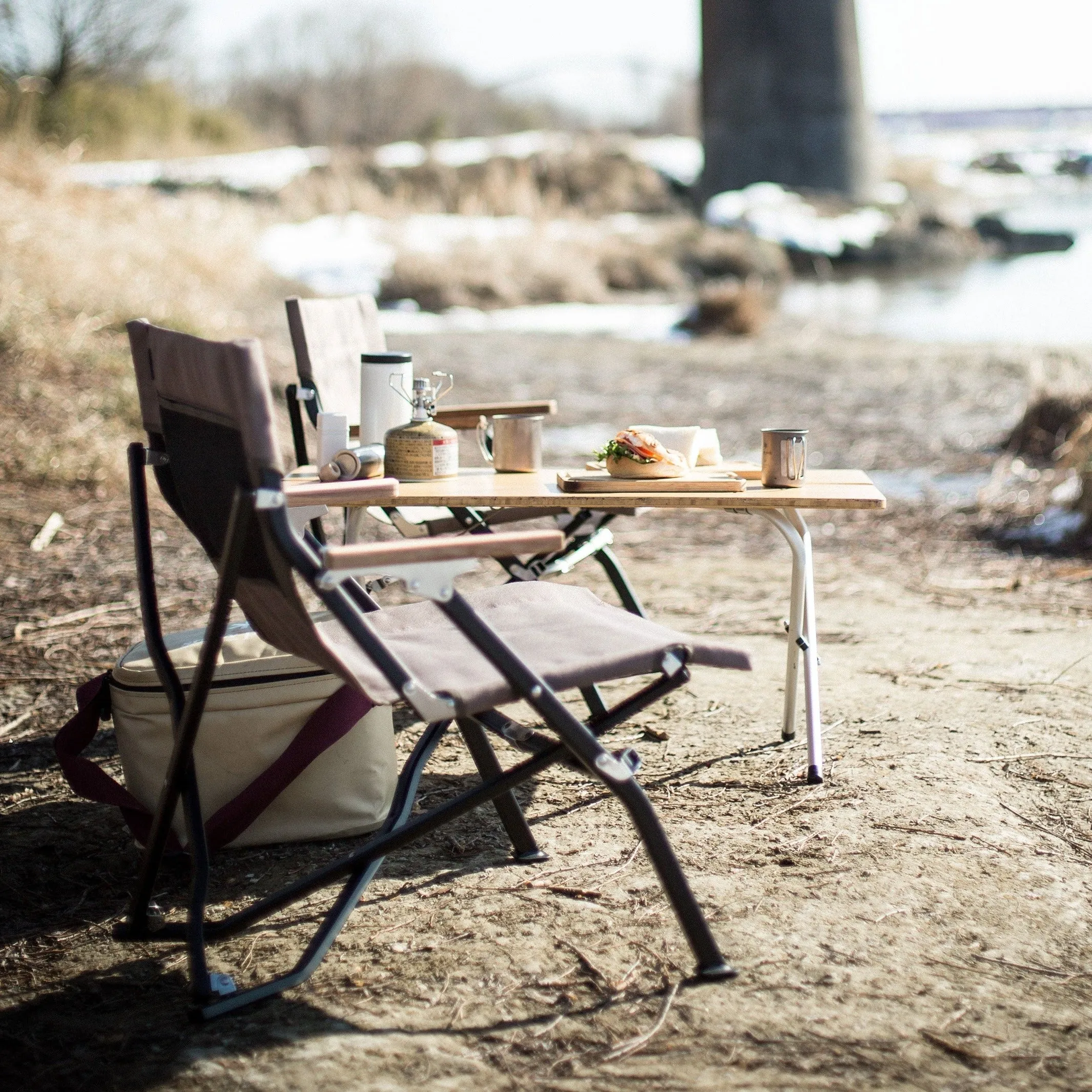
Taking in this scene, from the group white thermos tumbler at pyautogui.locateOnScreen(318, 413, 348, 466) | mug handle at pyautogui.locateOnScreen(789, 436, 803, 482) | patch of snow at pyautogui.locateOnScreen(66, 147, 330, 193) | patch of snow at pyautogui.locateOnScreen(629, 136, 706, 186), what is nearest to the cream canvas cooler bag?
white thermos tumbler at pyautogui.locateOnScreen(318, 413, 348, 466)

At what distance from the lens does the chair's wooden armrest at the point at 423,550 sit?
79.7 inches

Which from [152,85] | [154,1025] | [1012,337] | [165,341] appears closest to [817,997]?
[154,1025]

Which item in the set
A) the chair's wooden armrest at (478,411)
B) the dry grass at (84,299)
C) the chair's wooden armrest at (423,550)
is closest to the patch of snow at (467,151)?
the dry grass at (84,299)

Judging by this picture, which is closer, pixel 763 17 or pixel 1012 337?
pixel 1012 337

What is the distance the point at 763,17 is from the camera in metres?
25.9

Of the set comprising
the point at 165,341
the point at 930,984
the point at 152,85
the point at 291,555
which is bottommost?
the point at 930,984

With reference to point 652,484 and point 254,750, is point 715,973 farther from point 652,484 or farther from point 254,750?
point 652,484

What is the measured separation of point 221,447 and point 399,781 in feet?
2.32

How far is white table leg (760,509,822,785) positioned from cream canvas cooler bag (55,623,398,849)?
0.97 m

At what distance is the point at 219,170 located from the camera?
2344cm

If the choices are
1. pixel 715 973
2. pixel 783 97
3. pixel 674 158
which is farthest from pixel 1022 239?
pixel 715 973

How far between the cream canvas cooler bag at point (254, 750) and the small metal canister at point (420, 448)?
2.03ft

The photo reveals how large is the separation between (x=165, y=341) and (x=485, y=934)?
3.96ft

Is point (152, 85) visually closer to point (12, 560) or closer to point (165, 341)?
point (12, 560)
